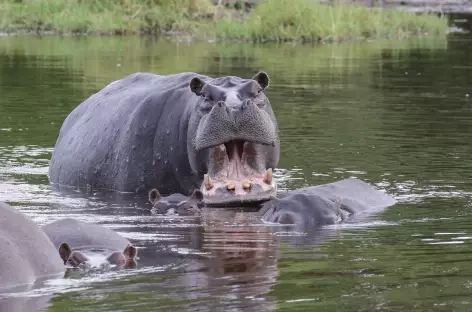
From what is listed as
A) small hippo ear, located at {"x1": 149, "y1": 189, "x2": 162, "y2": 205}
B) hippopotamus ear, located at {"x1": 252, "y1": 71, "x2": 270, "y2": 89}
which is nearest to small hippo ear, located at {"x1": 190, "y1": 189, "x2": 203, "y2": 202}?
small hippo ear, located at {"x1": 149, "y1": 189, "x2": 162, "y2": 205}

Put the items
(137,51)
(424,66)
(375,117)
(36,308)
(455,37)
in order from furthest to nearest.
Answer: (455,37)
(137,51)
(424,66)
(375,117)
(36,308)

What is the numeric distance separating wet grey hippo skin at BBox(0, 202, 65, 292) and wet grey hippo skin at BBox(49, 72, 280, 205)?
2726 mm

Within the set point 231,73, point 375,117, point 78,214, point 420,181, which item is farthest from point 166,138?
point 231,73

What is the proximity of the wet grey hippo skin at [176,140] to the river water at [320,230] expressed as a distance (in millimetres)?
298

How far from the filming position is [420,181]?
1038 cm

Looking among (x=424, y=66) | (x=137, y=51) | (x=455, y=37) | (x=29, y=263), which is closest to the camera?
(x=29, y=263)

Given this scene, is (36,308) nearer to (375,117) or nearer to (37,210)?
(37,210)

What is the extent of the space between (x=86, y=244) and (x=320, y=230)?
1775 mm

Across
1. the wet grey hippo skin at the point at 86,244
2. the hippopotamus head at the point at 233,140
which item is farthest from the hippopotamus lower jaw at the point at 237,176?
the wet grey hippo skin at the point at 86,244

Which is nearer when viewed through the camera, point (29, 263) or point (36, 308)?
point (36, 308)

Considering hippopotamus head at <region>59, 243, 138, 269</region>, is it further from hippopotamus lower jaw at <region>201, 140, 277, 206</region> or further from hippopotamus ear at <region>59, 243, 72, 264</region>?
hippopotamus lower jaw at <region>201, 140, 277, 206</region>

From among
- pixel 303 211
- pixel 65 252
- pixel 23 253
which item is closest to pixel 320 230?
pixel 303 211

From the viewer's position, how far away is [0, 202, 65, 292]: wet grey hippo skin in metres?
6.06

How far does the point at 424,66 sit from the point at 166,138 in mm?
16646
